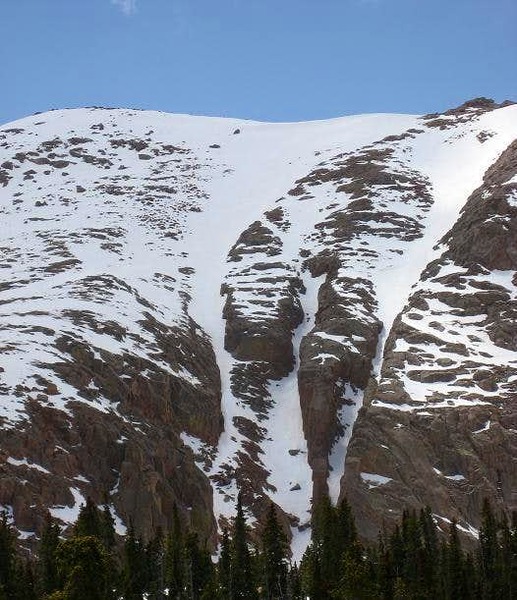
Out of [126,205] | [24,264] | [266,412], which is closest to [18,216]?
[126,205]

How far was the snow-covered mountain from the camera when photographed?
73.8m

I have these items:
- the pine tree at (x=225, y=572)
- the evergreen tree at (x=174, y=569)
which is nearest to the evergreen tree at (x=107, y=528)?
the evergreen tree at (x=174, y=569)

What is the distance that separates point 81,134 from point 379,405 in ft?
402

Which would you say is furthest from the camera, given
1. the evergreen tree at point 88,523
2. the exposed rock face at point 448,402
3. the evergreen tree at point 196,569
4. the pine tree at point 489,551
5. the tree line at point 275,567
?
the exposed rock face at point 448,402

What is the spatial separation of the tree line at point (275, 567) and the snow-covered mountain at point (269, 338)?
8.10 meters

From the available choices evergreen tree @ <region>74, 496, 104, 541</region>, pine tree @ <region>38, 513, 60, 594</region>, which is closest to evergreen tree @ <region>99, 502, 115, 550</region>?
evergreen tree @ <region>74, 496, 104, 541</region>

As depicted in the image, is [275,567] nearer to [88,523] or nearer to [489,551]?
[88,523]

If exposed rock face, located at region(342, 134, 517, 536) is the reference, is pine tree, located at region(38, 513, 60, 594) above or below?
below

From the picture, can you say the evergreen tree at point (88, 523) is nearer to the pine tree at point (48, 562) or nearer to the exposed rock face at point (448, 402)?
the pine tree at point (48, 562)

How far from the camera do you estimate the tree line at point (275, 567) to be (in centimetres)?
5188

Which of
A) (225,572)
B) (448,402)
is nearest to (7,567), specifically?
(225,572)

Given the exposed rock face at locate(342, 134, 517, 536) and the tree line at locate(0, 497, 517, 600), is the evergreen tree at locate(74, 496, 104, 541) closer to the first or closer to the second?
the tree line at locate(0, 497, 517, 600)

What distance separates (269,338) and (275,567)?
44.8 metres

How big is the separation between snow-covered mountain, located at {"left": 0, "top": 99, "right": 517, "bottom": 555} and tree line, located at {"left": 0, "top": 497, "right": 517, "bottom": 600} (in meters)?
8.10
